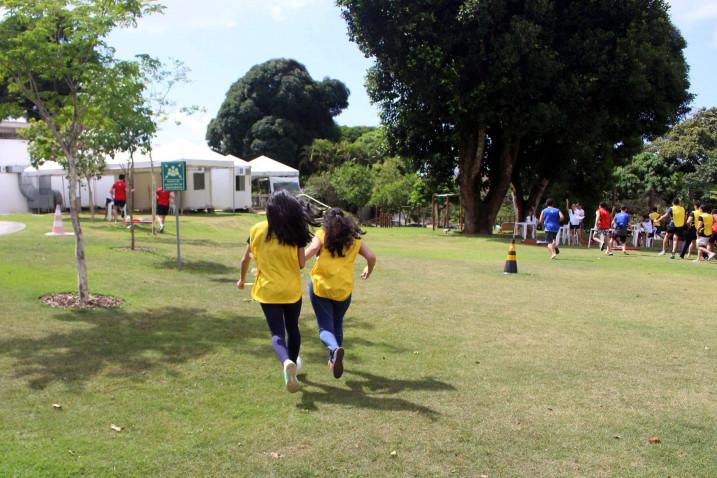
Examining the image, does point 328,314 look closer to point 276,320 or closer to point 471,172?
point 276,320

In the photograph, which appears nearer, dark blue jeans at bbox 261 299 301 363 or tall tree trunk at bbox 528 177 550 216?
dark blue jeans at bbox 261 299 301 363

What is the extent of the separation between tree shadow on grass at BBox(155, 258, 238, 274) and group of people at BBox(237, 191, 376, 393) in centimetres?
742

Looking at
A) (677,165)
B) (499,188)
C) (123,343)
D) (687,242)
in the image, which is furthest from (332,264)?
(677,165)

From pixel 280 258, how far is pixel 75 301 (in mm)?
4981

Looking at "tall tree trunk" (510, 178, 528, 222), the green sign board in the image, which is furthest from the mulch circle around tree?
"tall tree trunk" (510, 178, 528, 222)

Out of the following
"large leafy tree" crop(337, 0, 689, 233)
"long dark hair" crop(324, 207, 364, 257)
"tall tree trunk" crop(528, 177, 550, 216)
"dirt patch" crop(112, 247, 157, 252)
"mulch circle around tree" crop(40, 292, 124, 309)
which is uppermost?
"large leafy tree" crop(337, 0, 689, 233)

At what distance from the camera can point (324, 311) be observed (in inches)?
224

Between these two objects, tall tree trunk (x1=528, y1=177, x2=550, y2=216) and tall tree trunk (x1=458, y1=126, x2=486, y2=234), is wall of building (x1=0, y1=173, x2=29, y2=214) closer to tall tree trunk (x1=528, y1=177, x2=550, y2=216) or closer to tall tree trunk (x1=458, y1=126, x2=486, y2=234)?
tall tree trunk (x1=458, y1=126, x2=486, y2=234)

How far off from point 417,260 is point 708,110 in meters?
30.2

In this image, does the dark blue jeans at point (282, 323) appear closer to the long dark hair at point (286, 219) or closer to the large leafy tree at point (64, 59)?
the long dark hair at point (286, 219)

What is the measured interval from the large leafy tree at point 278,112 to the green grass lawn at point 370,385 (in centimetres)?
4023

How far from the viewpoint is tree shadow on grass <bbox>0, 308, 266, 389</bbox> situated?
587 centimetres

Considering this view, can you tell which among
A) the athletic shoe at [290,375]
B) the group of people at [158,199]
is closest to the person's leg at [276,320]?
the athletic shoe at [290,375]

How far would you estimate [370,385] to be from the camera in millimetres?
5676
